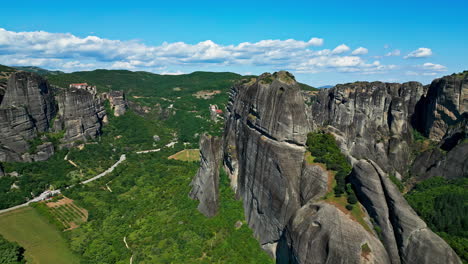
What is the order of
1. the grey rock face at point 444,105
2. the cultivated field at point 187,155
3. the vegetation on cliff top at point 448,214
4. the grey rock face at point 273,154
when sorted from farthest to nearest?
the cultivated field at point 187,155 < the grey rock face at point 444,105 < the grey rock face at point 273,154 < the vegetation on cliff top at point 448,214

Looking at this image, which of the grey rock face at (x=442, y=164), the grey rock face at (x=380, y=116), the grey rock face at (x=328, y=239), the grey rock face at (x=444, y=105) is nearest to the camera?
the grey rock face at (x=328, y=239)

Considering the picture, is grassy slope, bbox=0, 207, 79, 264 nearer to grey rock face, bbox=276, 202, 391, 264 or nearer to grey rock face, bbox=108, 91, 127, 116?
grey rock face, bbox=276, 202, 391, 264

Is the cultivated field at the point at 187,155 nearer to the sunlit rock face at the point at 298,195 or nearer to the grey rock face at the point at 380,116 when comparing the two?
the sunlit rock face at the point at 298,195

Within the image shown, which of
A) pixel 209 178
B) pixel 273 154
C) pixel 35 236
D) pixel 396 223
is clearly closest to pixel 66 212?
pixel 35 236

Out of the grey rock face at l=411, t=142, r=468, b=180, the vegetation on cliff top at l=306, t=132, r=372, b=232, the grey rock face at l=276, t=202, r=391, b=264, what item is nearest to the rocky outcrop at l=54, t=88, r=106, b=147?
the vegetation on cliff top at l=306, t=132, r=372, b=232

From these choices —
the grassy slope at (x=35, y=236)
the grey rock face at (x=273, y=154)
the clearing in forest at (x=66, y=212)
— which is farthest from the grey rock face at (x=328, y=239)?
the clearing in forest at (x=66, y=212)

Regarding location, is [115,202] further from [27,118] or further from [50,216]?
[27,118]

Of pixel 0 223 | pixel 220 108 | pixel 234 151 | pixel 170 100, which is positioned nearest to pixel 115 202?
pixel 0 223

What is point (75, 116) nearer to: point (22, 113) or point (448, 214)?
point (22, 113)
